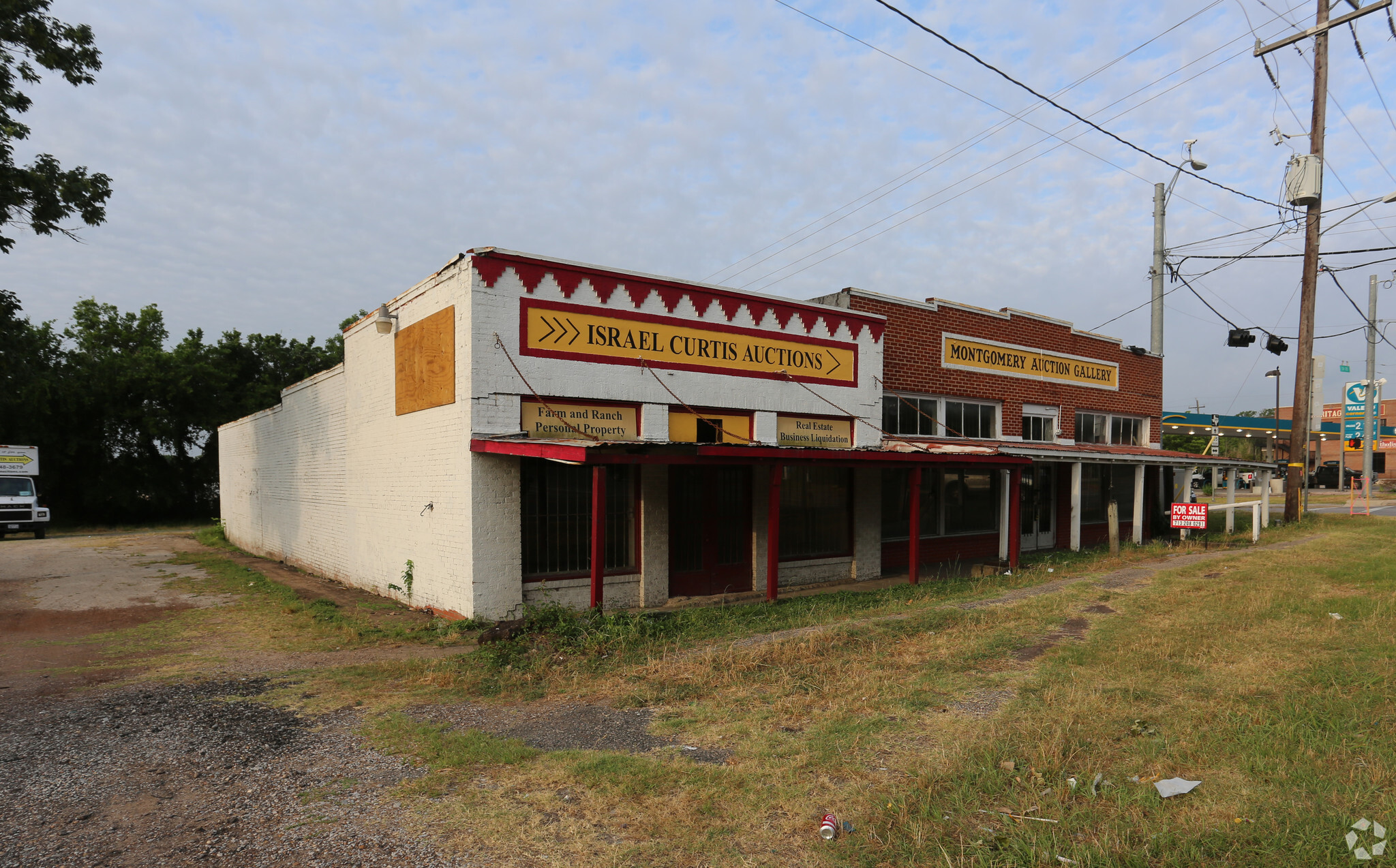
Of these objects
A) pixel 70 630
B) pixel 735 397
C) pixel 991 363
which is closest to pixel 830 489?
pixel 735 397

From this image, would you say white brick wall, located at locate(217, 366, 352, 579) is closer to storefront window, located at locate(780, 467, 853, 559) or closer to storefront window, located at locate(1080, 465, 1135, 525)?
storefront window, located at locate(780, 467, 853, 559)

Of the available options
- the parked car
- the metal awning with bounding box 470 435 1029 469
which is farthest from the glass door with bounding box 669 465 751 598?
the parked car

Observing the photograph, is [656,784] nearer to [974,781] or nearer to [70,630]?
[974,781]

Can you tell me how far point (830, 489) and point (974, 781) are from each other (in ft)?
32.1

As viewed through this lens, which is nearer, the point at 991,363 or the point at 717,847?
the point at 717,847

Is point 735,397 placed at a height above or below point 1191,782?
above

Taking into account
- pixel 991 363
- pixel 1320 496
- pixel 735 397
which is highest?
pixel 991 363

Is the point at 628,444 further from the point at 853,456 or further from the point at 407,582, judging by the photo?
the point at 407,582

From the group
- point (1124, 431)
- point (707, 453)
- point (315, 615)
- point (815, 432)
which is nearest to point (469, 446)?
point (707, 453)

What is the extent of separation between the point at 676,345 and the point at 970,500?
9.71m

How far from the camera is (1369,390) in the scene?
106 ft

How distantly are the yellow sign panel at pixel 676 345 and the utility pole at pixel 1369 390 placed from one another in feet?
90.4

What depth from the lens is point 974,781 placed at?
4.93m
